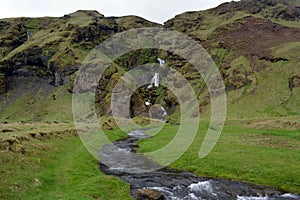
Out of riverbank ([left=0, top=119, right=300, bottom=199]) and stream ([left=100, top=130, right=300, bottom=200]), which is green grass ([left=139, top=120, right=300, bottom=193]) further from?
stream ([left=100, top=130, right=300, bottom=200])

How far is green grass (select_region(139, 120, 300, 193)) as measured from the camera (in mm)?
36656

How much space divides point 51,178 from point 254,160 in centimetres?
2784

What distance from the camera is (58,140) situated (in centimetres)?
5828

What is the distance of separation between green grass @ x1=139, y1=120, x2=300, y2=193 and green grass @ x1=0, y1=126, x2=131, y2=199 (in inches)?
543

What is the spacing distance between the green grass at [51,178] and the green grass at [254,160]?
45.3 feet

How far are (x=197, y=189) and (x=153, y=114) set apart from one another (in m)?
158

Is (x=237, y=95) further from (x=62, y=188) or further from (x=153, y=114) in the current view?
(x=62, y=188)

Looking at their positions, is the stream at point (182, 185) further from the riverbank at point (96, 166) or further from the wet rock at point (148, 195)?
the riverbank at point (96, 166)

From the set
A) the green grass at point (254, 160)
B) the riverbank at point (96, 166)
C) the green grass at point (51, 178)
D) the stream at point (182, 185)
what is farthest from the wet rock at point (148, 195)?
the green grass at point (254, 160)

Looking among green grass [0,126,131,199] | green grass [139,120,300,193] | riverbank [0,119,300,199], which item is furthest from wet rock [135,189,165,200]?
green grass [139,120,300,193]

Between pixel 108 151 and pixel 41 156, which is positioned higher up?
pixel 41 156

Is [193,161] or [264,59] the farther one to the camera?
[264,59]

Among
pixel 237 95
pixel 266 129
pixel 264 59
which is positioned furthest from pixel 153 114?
pixel 266 129

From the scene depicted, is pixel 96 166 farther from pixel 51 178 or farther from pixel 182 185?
pixel 182 185
